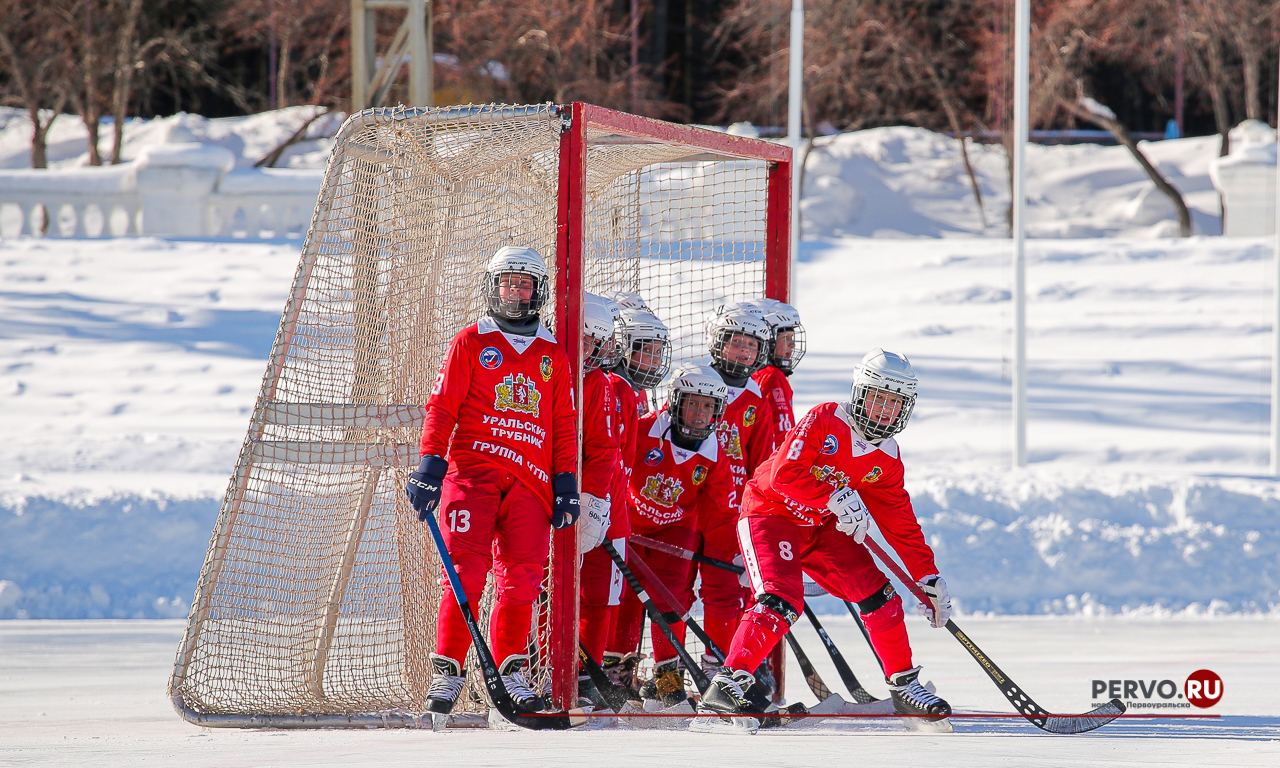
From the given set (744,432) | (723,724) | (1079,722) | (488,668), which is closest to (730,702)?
(723,724)

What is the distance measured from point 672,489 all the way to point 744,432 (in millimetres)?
404

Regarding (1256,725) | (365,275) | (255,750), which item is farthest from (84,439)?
(1256,725)

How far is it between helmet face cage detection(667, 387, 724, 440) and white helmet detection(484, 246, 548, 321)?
2.71 feet

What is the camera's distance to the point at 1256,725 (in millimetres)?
4316

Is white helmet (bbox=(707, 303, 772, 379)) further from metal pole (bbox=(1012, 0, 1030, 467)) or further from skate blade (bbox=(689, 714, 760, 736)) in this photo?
metal pole (bbox=(1012, 0, 1030, 467))

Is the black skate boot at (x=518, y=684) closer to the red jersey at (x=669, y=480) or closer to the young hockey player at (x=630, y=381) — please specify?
the young hockey player at (x=630, y=381)

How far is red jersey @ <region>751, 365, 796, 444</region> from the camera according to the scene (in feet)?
17.0

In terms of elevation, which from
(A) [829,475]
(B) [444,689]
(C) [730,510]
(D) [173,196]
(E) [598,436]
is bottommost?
(B) [444,689]

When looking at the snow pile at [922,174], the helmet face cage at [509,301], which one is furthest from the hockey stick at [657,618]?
the snow pile at [922,174]

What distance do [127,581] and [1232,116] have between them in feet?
67.7

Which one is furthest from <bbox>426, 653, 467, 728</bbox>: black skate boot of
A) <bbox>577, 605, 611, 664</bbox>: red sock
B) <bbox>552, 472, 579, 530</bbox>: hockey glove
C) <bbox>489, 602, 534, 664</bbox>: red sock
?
<bbox>577, 605, 611, 664</bbox>: red sock

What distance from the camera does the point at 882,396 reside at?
422cm

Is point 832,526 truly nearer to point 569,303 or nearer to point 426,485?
point 569,303

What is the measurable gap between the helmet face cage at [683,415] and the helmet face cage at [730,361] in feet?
0.80
